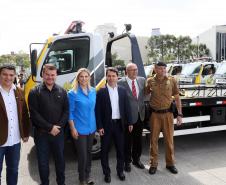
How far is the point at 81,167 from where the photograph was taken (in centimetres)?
404

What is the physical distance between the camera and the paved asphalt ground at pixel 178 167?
14.2ft

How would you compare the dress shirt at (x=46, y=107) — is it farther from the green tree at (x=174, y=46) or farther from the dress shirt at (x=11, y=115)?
the green tree at (x=174, y=46)

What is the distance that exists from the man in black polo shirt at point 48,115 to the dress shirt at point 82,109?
0.46 ft

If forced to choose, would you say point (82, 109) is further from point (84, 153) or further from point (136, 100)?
point (136, 100)

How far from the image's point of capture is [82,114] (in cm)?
388

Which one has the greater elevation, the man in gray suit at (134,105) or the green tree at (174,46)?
the green tree at (174,46)

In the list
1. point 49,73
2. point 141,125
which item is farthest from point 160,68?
point 49,73

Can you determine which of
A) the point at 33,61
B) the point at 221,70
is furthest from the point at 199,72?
the point at 33,61

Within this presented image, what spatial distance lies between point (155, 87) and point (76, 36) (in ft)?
5.47

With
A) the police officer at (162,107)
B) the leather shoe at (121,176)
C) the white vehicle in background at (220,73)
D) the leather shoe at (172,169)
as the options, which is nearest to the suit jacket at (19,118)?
the leather shoe at (121,176)

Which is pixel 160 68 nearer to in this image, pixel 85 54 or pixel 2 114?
pixel 85 54

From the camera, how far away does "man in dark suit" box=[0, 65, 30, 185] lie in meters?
3.34

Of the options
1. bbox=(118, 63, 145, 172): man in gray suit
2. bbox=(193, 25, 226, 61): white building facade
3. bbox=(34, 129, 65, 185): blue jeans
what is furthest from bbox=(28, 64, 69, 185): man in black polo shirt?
bbox=(193, 25, 226, 61): white building facade

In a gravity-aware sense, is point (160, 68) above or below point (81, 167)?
above
